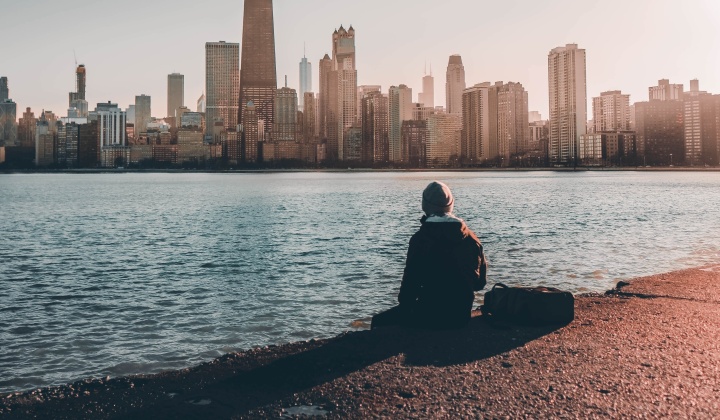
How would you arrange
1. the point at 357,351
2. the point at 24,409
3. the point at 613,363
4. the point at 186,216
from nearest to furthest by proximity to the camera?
1. the point at 24,409
2. the point at 613,363
3. the point at 357,351
4. the point at 186,216

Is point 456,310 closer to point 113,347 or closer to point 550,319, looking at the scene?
point 550,319

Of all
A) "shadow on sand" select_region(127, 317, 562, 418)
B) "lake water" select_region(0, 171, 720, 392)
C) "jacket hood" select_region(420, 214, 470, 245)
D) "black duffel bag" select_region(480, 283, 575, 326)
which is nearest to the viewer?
"shadow on sand" select_region(127, 317, 562, 418)

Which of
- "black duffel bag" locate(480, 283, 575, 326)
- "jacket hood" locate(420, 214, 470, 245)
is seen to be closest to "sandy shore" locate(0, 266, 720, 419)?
"black duffel bag" locate(480, 283, 575, 326)

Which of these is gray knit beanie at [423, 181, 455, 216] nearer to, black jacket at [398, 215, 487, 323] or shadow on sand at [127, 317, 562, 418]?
black jacket at [398, 215, 487, 323]

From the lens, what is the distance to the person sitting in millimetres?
8180

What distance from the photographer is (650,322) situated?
9.52m

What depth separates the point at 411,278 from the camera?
8359 mm

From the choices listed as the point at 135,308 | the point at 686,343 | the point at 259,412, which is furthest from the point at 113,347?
the point at 686,343

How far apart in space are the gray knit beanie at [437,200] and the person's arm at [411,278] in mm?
435

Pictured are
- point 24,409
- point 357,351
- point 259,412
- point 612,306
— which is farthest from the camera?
point 612,306

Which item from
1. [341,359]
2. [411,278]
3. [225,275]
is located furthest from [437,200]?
[225,275]

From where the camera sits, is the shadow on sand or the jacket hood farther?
the jacket hood

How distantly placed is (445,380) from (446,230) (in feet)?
6.60

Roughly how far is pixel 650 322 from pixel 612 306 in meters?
1.38
